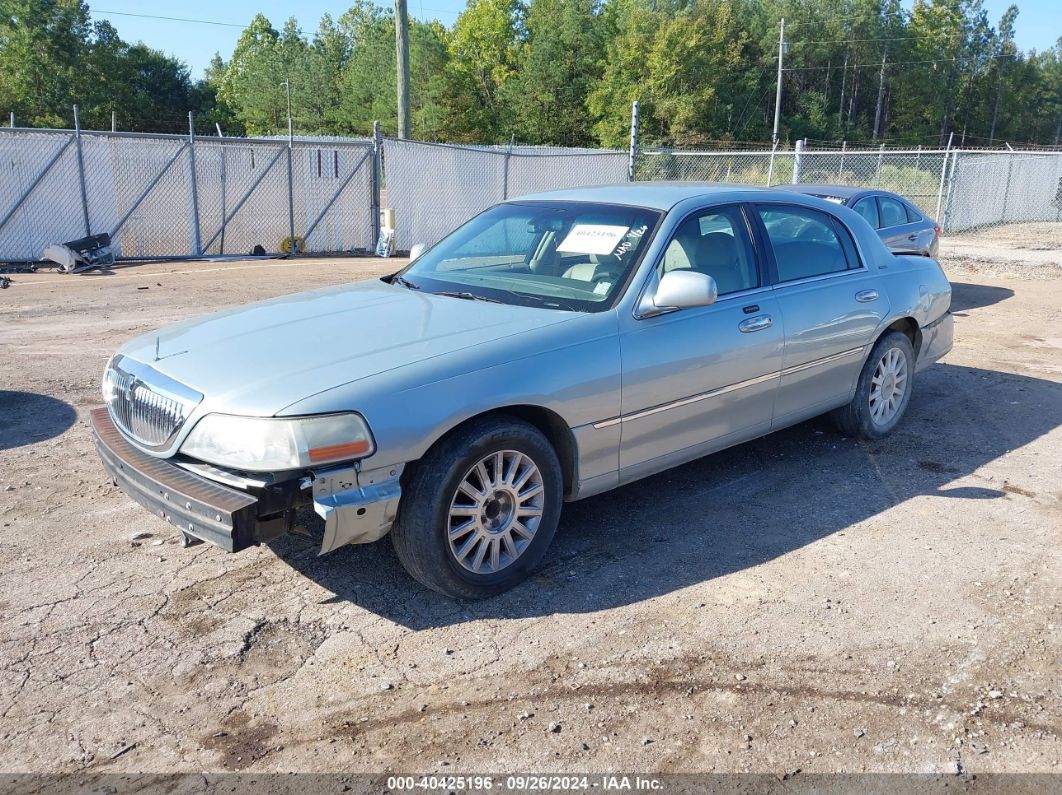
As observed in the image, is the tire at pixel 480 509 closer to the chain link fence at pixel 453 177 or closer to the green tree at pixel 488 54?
the chain link fence at pixel 453 177

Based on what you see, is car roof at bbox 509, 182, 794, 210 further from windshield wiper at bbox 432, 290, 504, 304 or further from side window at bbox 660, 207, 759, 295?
windshield wiper at bbox 432, 290, 504, 304

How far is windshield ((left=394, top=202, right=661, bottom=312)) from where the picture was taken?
4.36m

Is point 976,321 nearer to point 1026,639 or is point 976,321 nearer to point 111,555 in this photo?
point 1026,639

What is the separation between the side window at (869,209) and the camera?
10.5 meters

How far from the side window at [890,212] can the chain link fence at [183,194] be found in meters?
10.5

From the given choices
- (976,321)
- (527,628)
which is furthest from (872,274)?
(976,321)

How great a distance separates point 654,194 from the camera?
4945mm

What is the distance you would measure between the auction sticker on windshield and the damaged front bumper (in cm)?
174

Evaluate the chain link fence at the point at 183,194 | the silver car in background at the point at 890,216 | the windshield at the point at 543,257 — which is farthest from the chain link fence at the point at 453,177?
the windshield at the point at 543,257

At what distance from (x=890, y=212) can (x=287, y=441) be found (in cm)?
966

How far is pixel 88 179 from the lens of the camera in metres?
15.3

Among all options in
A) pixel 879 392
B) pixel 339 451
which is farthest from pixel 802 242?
pixel 339 451

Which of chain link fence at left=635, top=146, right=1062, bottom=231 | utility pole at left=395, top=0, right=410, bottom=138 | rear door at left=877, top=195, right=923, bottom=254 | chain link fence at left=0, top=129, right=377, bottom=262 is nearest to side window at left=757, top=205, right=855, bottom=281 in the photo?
rear door at left=877, top=195, right=923, bottom=254

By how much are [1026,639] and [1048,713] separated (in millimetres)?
545
